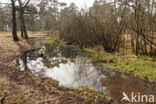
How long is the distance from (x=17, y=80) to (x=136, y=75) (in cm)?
454

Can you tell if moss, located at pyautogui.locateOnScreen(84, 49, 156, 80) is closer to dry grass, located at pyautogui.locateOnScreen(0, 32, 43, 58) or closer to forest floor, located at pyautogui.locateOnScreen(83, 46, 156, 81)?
forest floor, located at pyautogui.locateOnScreen(83, 46, 156, 81)

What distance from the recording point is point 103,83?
509 cm

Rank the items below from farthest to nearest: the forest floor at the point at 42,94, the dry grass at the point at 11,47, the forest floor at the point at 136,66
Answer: the dry grass at the point at 11,47 < the forest floor at the point at 136,66 < the forest floor at the point at 42,94

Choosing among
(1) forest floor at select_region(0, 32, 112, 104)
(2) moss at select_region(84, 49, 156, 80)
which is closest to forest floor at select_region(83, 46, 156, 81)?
(2) moss at select_region(84, 49, 156, 80)

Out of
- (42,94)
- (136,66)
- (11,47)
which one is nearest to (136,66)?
(136,66)

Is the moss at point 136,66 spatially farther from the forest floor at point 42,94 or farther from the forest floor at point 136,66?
the forest floor at point 42,94

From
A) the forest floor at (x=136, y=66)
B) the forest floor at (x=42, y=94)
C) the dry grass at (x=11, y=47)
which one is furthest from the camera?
the dry grass at (x=11, y=47)

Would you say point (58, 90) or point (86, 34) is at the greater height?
point (86, 34)

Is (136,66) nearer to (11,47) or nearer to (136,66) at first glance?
(136,66)

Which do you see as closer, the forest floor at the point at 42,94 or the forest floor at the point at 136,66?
the forest floor at the point at 42,94

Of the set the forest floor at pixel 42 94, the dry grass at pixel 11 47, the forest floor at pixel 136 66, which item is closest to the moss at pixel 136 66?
the forest floor at pixel 136 66

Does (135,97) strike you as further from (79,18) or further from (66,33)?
(66,33)

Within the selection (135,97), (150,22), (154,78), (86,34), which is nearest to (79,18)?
(86,34)

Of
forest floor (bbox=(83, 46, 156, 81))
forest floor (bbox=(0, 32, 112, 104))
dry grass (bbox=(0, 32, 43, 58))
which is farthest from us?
dry grass (bbox=(0, 32, 43, 58))
